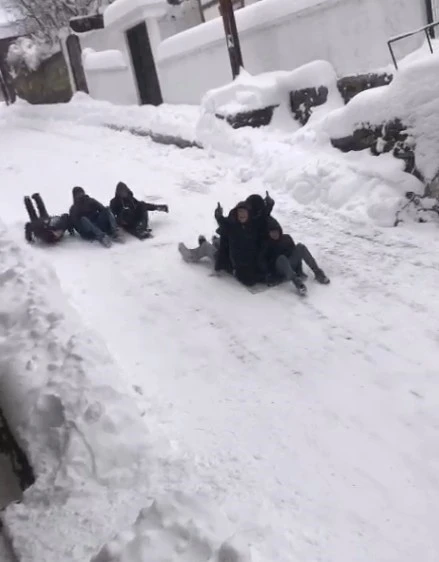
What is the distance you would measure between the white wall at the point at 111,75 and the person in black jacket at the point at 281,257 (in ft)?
39.7

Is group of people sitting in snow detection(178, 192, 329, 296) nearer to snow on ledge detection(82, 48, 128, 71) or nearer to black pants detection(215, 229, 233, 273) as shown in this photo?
black pants detection(215, 229, 233, 273)

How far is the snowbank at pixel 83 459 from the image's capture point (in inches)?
134

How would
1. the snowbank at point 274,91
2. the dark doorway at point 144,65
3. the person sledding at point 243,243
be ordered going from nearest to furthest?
the person sledding at point 243,243
the snowbank at point 274,91
the dark doorway at point 144,65

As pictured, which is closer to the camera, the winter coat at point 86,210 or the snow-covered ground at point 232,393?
the snow-covered ground at point 232,393

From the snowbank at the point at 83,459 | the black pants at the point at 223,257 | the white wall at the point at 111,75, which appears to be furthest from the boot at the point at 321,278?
the white wall at the point at 111,75

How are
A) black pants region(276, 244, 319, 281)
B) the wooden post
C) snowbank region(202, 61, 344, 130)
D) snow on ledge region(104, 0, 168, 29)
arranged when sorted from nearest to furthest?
black pants region(276, 244, 319, 281) < snowbank region(202, 61, 344, 130) < the wooden post < snow on ledge region(104, 0, 168, 29)

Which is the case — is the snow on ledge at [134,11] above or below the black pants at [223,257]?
above

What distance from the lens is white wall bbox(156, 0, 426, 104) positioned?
10484 millimetres

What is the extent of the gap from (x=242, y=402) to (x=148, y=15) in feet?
45.6

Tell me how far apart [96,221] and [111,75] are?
1142cm

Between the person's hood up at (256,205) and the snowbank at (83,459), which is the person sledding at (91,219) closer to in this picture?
the person's hood up at (256,205)

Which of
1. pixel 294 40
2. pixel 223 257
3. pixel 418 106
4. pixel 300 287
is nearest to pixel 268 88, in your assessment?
pixel 294 40

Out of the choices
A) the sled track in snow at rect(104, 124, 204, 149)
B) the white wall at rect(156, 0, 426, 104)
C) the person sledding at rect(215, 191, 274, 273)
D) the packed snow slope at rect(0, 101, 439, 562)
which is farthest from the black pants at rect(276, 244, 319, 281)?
the sled track in snow at rect(104, 124, 204, 149)

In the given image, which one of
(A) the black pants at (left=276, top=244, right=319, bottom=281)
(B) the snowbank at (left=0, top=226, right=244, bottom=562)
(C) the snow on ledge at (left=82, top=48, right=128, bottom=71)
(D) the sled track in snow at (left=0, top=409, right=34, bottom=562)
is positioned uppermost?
(C) the snow on ledge at (left=82, top=48, right=128, bottom=71)
